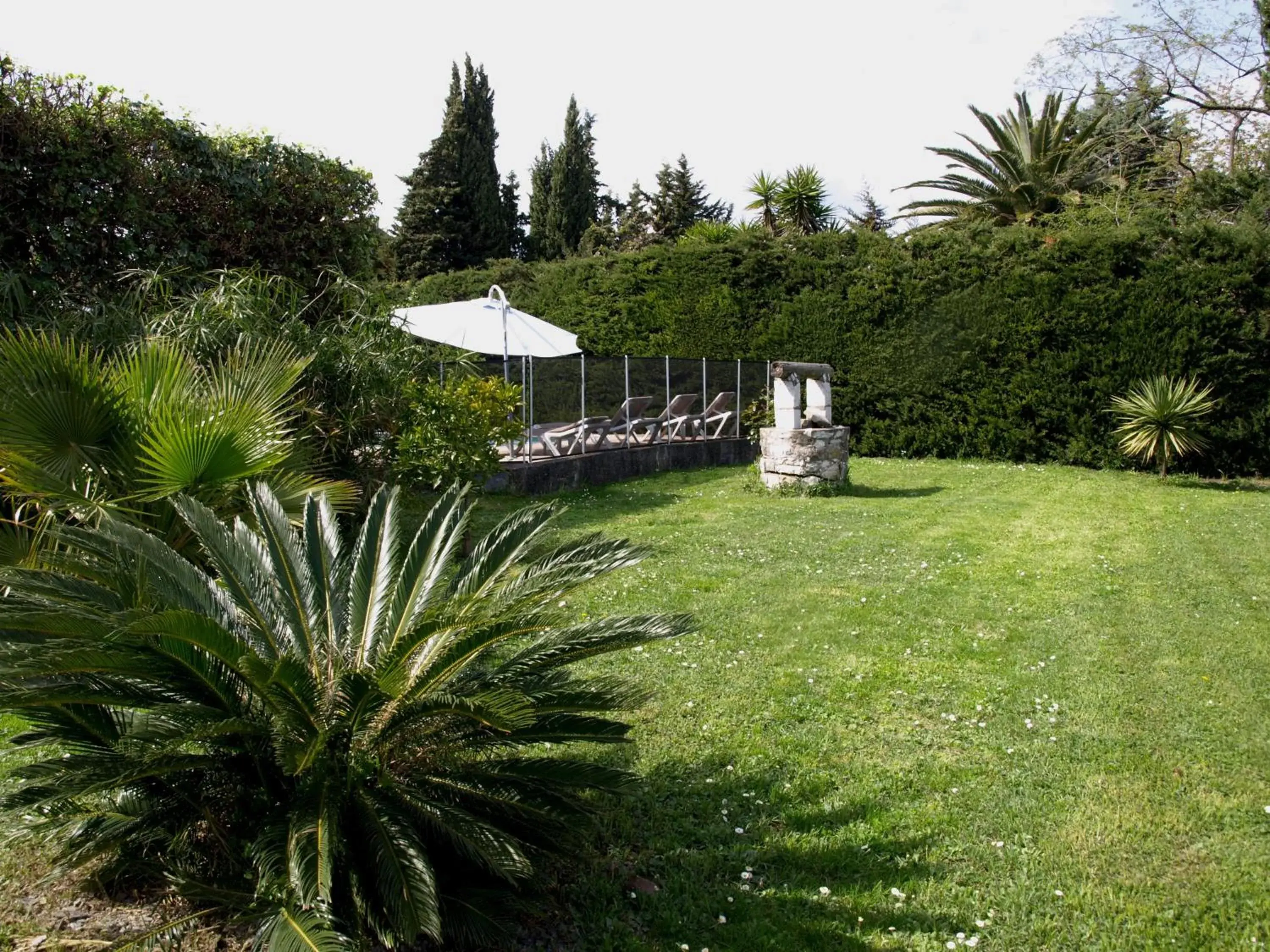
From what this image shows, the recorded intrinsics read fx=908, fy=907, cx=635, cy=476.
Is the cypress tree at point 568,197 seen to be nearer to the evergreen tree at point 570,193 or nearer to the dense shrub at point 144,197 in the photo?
the evergreen tree at point 570,193

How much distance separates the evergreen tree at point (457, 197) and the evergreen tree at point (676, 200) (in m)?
6.16

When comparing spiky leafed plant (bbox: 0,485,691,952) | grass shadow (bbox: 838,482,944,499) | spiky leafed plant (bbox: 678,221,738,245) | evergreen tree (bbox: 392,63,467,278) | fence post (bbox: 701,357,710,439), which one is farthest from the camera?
evergreen tree (bbox: 392,63,467,278)

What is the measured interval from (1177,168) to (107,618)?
2107 cm

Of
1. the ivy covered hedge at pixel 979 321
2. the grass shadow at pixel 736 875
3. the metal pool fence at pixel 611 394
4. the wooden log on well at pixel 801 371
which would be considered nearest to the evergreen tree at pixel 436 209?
the ivy covered hedge at pixel 979 321

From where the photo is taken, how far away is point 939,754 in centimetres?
405

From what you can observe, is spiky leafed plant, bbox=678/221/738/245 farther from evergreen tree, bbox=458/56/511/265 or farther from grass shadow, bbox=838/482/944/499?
evergreen tree, bbox=458/56/511/265

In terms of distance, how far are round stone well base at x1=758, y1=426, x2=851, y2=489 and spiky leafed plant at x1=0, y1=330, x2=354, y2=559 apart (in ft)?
27.4

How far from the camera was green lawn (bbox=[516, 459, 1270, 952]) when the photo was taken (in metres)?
2.90

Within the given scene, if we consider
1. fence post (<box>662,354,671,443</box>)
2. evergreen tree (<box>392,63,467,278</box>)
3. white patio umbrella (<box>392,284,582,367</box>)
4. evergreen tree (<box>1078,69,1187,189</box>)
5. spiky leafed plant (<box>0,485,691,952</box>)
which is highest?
evergreen tree (<box>392,63,467,278</box>)

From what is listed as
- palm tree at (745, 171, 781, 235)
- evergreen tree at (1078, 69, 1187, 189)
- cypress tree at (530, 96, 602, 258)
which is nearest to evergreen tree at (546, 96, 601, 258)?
cypress tree at (530, 96, 602, 258)

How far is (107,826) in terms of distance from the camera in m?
2.58

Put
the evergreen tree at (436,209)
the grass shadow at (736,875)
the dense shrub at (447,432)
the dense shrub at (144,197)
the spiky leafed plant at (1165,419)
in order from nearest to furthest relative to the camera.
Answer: the grass shadow at (736,875) < the dense shrub at (144,197) < the dense shrub at (447,432) < the spiky leafed plant at (1165,419) < the evergreen tree at (436,209)

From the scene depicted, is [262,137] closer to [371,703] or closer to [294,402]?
[294,402]

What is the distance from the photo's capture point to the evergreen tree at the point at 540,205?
3747 cm
